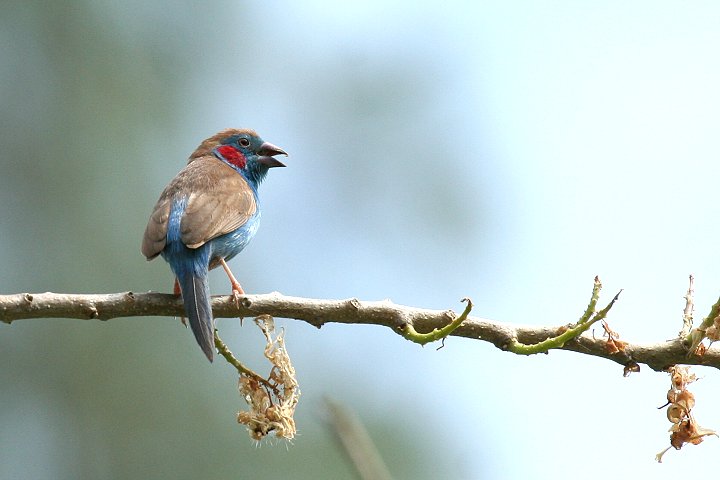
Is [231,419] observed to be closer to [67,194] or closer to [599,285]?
[67,194]

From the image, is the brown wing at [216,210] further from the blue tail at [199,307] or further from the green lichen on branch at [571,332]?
the green lichen on branch at [571,332]

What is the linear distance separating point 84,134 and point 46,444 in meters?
4.08

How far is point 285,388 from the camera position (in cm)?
353

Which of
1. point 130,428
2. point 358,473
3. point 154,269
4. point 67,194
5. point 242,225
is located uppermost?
point 67,194

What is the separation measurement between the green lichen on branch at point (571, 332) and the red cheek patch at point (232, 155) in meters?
3.14

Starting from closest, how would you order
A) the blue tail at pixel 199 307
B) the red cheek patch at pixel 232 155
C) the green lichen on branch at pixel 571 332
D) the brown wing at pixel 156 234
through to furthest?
the green lichen on branch at pixel 571 332 < the blue tail at pixel 199 307 < the brown wing at pixel 156 234 < the red cheek patch at pixel 232 155

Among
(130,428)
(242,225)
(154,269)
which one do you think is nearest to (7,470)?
(130,428)

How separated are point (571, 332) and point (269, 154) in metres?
3.41

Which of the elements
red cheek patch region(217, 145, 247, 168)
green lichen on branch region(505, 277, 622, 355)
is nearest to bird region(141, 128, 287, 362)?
red cheek patch region(217, 145, 247, 168)

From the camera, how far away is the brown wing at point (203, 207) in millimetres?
4504

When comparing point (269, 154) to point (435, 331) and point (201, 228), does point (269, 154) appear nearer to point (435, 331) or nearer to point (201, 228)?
point (201, 228)

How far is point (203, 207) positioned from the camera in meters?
4.78

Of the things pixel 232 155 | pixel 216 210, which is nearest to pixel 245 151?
pixel 232 155

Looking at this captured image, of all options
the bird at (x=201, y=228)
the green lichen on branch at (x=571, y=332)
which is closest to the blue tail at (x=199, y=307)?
the bird at (x=201, y=228)
